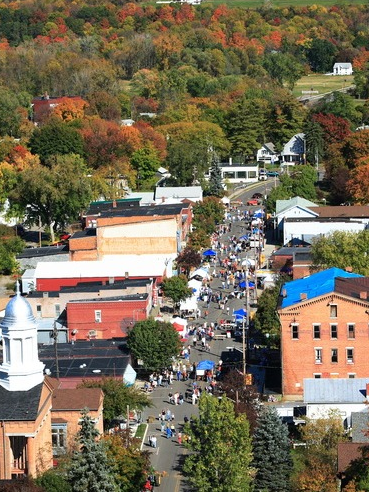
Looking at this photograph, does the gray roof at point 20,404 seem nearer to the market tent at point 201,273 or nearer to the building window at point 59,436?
the building window at point 59,436

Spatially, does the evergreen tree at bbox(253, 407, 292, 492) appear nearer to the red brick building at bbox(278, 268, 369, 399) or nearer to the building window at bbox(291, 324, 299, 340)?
the red brick building at bbox(278, 268, 369, 399)

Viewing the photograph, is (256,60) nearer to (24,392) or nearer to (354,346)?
(354,346)

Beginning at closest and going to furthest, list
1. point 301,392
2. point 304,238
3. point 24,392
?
point 24,392 < point 301,392 < point 304,238

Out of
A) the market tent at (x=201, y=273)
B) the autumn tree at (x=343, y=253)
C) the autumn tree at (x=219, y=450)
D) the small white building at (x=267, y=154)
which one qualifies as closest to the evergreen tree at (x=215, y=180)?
the small white building at (x=267, y=154)

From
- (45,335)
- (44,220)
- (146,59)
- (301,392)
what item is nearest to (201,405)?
(301,392)

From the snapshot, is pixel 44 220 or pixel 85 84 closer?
pixel 44 220
